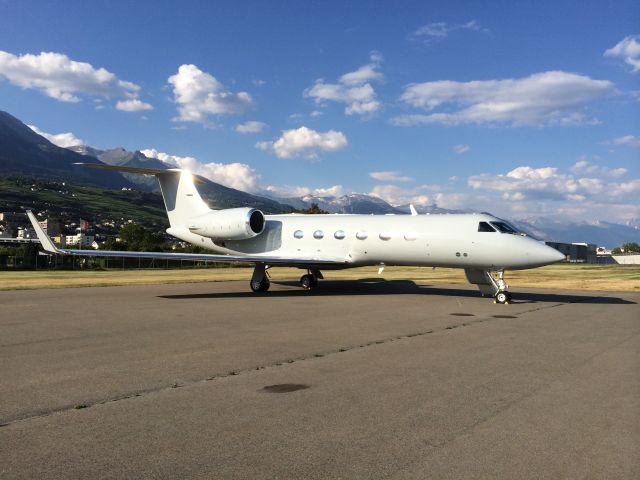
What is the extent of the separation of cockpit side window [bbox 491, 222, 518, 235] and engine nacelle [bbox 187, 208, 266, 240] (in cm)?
1013

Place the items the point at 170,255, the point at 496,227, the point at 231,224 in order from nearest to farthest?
the point at 496,227, the point at 170,255, the point at 231,224

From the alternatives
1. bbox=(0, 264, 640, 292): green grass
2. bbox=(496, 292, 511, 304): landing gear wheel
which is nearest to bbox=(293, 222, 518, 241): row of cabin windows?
bbox=(496, 292, 511, 304): landing gear wheel

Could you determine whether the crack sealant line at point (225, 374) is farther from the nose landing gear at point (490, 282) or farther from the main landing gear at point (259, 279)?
the main landing gear at point (259, 279)

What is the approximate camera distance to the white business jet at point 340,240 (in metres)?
16.9

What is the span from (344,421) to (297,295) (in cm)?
1469

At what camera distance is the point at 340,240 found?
804 inches

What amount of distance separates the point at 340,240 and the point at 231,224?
16.8 ft

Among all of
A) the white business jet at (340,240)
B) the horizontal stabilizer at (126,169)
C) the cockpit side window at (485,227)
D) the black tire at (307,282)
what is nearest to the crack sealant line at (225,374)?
the white business jet at (340,240)

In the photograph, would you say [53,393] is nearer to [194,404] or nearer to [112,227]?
[194,404]

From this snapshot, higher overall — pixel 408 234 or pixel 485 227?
pixel 485 227

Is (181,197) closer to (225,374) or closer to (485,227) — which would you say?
(485,227)

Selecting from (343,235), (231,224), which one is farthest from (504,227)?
(231,224)

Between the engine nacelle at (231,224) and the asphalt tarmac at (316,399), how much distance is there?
10.4 metres

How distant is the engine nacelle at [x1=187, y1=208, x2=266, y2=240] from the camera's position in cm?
2180
